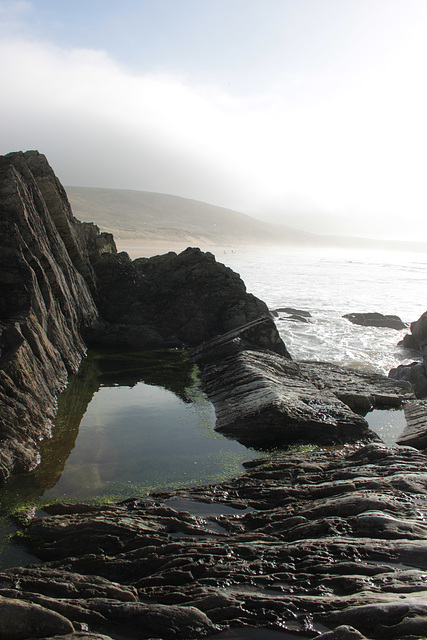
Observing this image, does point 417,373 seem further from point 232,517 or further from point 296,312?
point 296,312

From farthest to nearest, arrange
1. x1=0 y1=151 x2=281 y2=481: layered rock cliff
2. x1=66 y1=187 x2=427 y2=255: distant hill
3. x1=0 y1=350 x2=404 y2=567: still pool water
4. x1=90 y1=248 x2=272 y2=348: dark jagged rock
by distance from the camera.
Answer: x1=66 y1=187 x2=427 y2=255: distant hill
x1=90 y1=248 x2=272 y2=348: dark jagged rock
x1=0 y1=151 x2=281 y2=481: layered rock cliff
x1=0 y1=350 x2=404 y2=567: still pool water

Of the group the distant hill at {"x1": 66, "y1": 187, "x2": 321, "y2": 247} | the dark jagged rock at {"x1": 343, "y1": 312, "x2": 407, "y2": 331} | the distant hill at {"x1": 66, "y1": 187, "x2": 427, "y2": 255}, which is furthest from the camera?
A: the distant hill at {"x1": 66, "y1": 187, "x2": 321, "y2": 247}

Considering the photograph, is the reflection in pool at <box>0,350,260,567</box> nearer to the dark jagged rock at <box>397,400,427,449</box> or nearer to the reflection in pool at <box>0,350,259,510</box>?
the reflection in pool at <box>0,350,259,510</box>

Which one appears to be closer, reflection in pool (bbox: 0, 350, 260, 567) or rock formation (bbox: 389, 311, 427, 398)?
reflection in pool (bbox: 0, 350, 260, 567)

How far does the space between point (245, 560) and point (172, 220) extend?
146620mm

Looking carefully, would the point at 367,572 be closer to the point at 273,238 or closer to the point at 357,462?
the point at 357,462

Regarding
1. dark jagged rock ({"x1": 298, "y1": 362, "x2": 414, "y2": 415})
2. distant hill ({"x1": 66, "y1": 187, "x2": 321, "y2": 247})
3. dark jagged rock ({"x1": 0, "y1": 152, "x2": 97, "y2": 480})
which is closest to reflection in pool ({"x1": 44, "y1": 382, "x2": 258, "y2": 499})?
dark jagged rock ({"x1": 0, "y1": 152, "x2": 97, "y2": 480})

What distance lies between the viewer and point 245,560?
5.13 meters

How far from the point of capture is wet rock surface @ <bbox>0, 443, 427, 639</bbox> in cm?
411

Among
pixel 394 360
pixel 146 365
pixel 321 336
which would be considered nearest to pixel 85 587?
pixel 146 365

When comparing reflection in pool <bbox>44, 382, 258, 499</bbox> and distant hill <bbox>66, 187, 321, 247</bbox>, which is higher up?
distant hill <bbox>66, 187, 321, 247</bbox>

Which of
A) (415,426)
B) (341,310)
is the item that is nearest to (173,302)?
(415,426)

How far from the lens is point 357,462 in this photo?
7887 mm

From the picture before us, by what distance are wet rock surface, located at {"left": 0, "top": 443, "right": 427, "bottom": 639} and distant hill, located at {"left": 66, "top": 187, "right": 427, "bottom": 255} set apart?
288 feet
